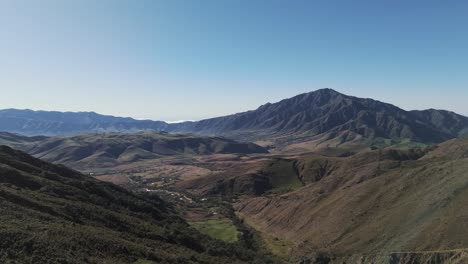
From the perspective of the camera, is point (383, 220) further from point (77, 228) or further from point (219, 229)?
point (77, 228)

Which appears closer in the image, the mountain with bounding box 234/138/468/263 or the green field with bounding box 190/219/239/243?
the mountain with bounding box 234/138/468/263

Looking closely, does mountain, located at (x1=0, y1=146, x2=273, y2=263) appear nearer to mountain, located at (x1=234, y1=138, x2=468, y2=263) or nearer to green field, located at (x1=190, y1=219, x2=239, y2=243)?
green field, located at (x1=190, y1=219, x2=239, y2=243)

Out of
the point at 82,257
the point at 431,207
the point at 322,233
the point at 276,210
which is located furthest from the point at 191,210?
the point at 82,257

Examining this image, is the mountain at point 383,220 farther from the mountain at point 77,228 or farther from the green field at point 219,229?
the mountain at point 77,228

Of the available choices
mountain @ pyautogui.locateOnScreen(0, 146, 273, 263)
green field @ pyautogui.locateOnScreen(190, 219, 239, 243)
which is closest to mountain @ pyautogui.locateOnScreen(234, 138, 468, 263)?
green field @ pyautogui.locateOnScreen(190, 219, 239, 243)

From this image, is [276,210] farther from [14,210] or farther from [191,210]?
[14,210]
